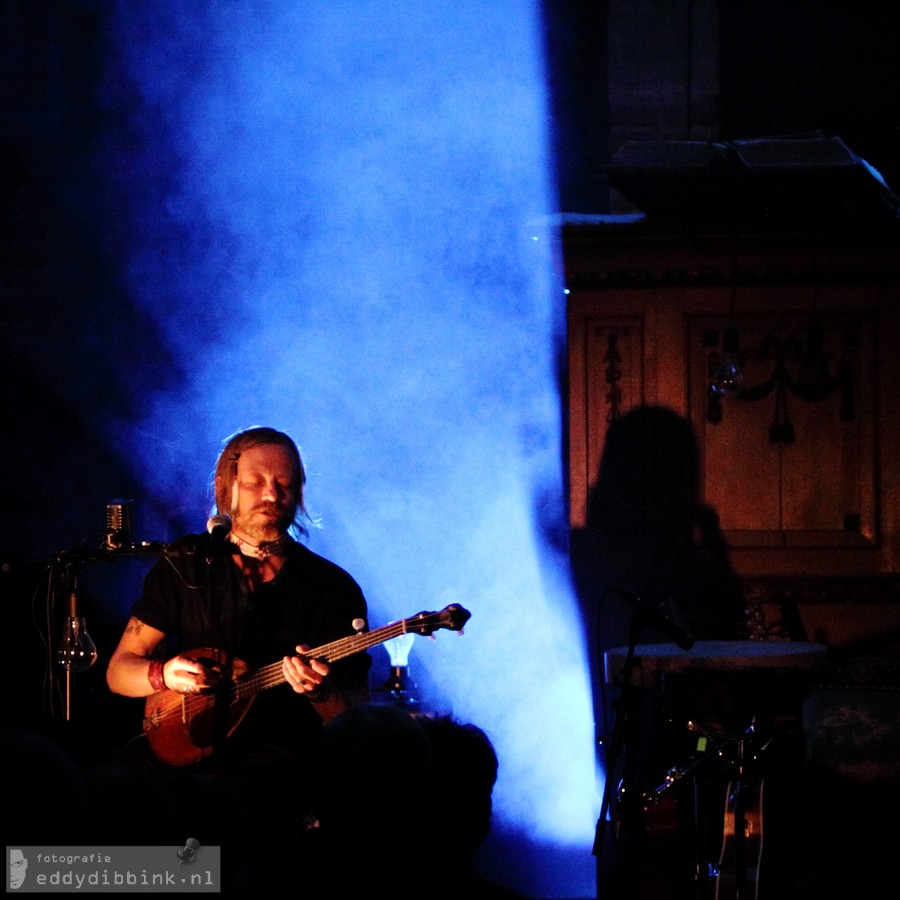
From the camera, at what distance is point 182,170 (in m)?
6.50

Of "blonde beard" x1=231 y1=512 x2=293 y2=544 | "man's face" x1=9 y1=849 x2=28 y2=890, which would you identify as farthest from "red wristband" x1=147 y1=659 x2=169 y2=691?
"man's face" x1=9 y1=849 x2=28 y2=890

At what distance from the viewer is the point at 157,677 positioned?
4.22 meters

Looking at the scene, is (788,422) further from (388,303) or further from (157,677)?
(157,677)

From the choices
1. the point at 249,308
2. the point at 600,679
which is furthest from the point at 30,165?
the point at 600,679

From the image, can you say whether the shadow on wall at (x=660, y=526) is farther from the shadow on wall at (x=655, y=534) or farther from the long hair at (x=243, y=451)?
the long hair at (x=243, y=451)

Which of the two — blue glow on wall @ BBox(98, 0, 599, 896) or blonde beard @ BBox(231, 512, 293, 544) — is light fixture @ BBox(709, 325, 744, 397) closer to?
blue glow on wall @ BBox(98, 0, 599, 896)

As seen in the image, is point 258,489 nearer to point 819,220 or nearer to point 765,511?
point 765,511

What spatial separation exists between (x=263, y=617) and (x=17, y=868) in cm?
269

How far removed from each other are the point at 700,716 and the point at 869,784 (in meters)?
1.12

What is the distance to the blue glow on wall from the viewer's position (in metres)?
5.74

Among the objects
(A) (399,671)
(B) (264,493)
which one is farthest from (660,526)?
(B) (264,493)

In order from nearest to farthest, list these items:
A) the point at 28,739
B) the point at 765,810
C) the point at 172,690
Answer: the point at 28,739
the point at 765,810
the point at 172,690

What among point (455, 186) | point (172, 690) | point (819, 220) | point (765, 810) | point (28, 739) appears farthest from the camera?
point (455, 186)

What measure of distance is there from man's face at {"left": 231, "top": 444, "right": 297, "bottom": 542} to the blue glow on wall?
1.54 metres
